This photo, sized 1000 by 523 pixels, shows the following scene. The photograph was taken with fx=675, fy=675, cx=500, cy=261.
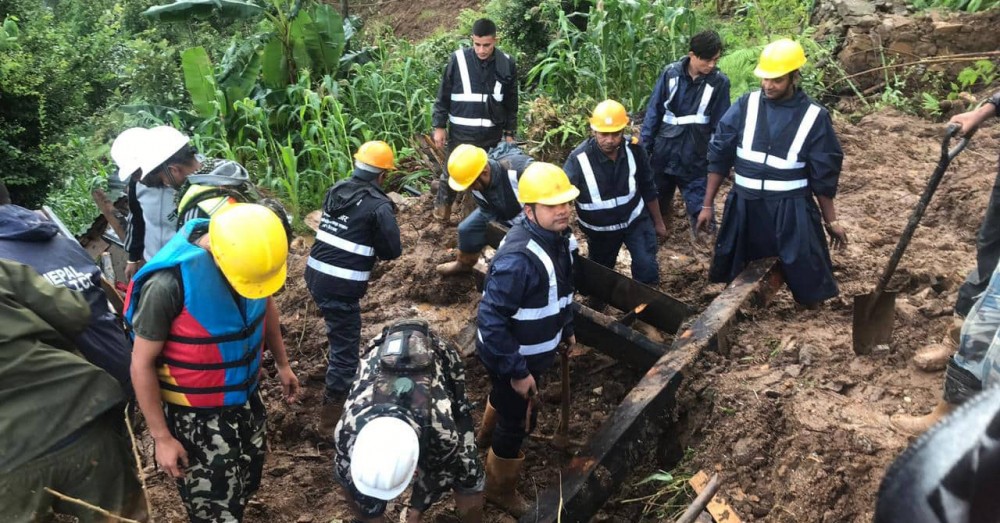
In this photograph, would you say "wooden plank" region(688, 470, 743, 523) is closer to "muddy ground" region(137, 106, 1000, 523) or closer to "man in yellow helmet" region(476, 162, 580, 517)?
"muddy ground" region(137, 106, 1000, 523)

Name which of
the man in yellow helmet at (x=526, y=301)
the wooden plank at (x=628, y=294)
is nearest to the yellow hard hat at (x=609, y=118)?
the wooden plank at (x=628, y=294)

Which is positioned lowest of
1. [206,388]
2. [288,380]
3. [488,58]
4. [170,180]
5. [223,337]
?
→ [288,380]

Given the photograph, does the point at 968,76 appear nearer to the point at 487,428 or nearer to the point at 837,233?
the point at 837,233

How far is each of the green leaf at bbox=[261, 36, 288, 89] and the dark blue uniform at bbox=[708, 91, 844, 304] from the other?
548 centimetres

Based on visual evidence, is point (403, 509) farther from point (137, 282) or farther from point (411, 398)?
point (137, 282)

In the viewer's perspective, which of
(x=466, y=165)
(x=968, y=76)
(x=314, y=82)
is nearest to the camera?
(x=466, y=165)

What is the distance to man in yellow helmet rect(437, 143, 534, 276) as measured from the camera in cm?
412

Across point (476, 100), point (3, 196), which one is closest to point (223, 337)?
point (3, 196)

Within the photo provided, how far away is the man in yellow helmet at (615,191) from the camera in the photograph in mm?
4242

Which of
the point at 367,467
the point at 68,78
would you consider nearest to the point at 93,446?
the point at 367,467

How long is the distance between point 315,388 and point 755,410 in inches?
112

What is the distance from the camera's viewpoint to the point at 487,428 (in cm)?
391

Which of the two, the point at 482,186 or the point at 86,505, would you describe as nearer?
the point at 86,505

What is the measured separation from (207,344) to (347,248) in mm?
1322
